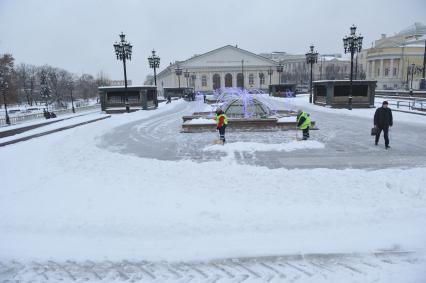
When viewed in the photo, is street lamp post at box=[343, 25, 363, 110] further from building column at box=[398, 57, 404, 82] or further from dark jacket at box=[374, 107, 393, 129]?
building column at box=[398, 57, 404, 82]

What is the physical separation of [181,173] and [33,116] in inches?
1208

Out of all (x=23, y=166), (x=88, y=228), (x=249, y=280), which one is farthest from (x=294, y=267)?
(x=23, y=166)

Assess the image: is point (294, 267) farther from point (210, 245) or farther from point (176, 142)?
point (176, 142)

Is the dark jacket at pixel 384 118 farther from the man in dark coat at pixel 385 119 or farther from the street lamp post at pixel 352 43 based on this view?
the street lamp post at pixel 352 43

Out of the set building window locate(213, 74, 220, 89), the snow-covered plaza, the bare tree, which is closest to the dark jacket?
the snow-covered plaza

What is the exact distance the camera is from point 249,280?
443 cm

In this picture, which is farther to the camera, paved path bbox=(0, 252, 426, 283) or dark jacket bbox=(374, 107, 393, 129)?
dark jacket bbox=(374, 107, 393, 129)

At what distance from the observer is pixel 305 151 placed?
11688 millimetres

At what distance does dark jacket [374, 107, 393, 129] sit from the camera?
38.8ft

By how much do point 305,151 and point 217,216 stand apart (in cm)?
636

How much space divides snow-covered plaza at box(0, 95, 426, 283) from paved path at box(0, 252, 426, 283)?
0.02 meters

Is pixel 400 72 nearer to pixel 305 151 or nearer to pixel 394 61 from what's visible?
pixel 394 61

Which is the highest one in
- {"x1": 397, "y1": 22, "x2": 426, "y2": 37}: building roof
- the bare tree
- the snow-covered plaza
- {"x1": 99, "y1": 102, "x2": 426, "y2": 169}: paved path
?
{"x1": 397, "y1": 22, "x2": 426, "y2": 37}: building roof

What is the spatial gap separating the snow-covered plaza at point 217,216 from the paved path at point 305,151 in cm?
12
